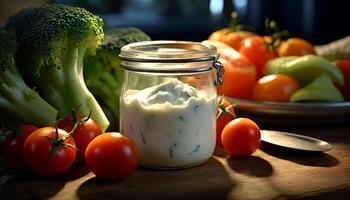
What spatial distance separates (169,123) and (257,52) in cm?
59

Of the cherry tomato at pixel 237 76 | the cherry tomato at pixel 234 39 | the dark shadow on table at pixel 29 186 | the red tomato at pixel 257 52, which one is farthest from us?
the cherry tomato at pixel 234 39

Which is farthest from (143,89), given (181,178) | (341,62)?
(341,62)

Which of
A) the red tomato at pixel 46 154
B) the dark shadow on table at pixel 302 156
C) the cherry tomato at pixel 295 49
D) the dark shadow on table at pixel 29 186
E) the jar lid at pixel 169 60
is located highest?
the jar lid at pixel 169 60

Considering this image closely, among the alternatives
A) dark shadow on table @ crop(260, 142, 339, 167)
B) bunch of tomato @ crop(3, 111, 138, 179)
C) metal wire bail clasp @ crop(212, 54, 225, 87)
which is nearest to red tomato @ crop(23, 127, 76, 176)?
bunch of tomato @ crop(3, 111, 138, 179)

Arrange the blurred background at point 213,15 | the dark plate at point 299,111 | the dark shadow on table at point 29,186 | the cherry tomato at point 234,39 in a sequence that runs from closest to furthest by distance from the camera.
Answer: the dark shadow on table at point 29,186 → the dark plate at point 299,111 → the cherry tomato at point 234,39 → the blurred background at point 213,15

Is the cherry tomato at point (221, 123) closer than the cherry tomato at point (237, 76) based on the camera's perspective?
Yes

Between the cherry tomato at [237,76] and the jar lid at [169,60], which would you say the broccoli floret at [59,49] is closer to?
the jar lid at [169,60]

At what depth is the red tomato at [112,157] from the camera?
843 millimetres

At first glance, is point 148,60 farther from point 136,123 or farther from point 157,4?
point 157,4

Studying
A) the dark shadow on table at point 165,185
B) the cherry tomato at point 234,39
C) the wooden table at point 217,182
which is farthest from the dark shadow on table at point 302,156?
the cherry tomato at point 234,39

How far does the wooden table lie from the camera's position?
82 cm

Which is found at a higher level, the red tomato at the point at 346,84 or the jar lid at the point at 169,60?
the jar lid at the point at 169,60

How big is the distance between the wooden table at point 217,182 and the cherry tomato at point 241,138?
2 centimetres

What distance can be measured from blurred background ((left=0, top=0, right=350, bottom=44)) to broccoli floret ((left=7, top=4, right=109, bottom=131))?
4.21 feet
